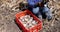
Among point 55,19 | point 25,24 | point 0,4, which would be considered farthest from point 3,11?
point 55,19

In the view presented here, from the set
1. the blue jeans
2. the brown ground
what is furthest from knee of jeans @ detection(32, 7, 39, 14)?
the brown ground

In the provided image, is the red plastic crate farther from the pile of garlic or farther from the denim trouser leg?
the denim trouser leg

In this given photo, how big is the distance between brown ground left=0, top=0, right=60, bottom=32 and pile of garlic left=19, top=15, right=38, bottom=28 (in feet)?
0.40

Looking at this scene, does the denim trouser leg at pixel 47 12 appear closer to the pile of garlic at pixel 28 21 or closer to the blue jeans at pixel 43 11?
the blue jeans at pixel 43 11

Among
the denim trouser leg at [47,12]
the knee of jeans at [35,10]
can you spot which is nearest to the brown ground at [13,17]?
the denim trouser leg at [47,12]

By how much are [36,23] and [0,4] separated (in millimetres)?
641

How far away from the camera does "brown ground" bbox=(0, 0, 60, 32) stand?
1.77m

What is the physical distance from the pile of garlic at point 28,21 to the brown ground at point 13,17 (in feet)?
0.40

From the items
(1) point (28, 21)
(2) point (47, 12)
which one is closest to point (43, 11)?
(2) point (47, 12)

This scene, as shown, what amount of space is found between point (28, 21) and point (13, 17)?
0.25 metres

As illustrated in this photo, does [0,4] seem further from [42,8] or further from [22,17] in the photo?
[42,8]

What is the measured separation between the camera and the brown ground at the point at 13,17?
177cm

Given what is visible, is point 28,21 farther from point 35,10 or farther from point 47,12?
point 47,12

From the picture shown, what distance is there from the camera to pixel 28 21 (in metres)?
1.74
